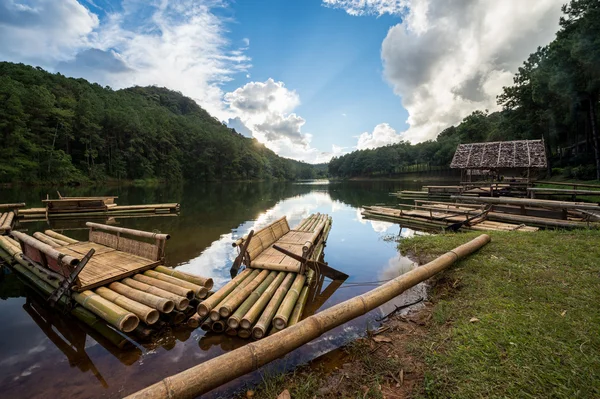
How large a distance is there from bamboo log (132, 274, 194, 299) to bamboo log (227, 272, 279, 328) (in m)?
1.17

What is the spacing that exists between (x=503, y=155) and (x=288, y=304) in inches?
1146

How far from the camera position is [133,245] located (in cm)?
749

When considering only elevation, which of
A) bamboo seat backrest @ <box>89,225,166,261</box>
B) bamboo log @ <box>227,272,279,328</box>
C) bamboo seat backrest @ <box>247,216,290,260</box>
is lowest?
bamboo log @ <box>227,272,279,328</box>

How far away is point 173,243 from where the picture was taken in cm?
1185

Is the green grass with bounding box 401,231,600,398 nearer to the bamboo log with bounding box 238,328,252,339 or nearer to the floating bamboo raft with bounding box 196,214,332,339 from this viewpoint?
the floating bamboo raft with bounding box 196,214,332,339

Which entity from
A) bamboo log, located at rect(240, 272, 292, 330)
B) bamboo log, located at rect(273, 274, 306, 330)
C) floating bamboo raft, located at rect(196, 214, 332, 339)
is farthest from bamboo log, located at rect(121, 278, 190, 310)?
bamboo log, located at rect(273, 274, 306, 330)

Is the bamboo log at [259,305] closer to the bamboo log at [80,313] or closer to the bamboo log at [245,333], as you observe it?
the bamboo log at [245,333]

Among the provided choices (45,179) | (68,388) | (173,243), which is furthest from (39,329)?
(45,179)

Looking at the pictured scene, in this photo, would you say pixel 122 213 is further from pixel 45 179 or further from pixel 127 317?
pixel 45 179

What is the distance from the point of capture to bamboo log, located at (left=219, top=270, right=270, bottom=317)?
16.1 feet

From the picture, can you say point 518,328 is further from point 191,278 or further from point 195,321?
point 191,278

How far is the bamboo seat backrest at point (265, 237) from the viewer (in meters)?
7.69

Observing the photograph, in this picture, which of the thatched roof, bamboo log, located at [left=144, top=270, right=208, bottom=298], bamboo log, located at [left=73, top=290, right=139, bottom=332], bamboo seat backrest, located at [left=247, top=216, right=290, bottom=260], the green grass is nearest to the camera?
the green grass

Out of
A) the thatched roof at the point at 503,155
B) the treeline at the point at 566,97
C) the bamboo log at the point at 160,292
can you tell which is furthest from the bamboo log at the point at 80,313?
the treeline at the point at 566,97
